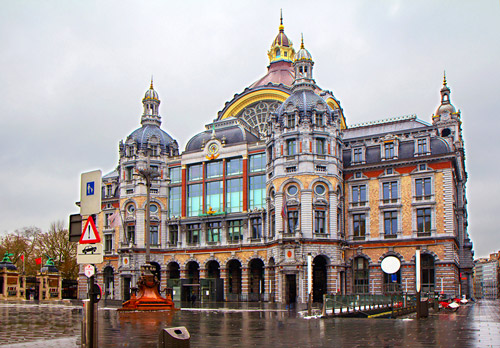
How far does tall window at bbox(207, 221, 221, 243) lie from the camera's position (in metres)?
77.4

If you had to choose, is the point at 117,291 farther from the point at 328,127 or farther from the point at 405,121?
the point at 405,121

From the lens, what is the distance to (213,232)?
77.9m

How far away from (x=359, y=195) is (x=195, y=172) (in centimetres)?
2345

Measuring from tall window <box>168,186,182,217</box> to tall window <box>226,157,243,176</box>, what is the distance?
861 cm

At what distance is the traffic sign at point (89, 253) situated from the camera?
1343 centimetres

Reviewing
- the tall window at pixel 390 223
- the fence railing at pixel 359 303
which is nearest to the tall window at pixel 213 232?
the tall window at pixel 390 223

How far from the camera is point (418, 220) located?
219 feet

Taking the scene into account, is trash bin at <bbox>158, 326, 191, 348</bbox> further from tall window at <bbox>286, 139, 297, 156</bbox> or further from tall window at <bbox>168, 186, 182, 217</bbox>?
tall window at <bbox>168, 186, 182, 217</bbox>

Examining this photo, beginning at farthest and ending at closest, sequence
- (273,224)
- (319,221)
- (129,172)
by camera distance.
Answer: (129,172)
(273,224)
(319,221)

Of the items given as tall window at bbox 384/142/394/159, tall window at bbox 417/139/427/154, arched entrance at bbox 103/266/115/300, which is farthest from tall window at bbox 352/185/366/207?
arched entrance at bbox 103/266/115/300

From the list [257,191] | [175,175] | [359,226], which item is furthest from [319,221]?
[175,175]

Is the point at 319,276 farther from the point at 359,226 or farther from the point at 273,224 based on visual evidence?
the point at 273,224

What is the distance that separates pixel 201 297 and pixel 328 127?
25.5 metres

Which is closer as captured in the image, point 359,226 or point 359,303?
point 359,303
